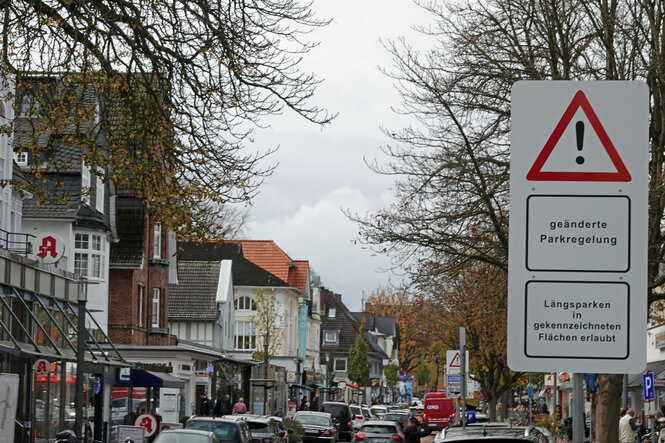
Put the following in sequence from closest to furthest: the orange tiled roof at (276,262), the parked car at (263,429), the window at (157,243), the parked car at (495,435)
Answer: the parked car at (495,435), the parked car at (263,429), the window at (157,243), the orange tiled roof at (276,262)

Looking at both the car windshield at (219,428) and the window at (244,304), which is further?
the window at (244,304)

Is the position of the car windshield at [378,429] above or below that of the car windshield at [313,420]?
above

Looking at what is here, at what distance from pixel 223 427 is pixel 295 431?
569 inches

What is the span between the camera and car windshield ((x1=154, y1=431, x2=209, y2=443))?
70.4 feet

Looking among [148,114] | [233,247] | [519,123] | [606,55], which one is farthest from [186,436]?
[233,247]

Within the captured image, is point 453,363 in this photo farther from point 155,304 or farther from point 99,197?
point 155,304

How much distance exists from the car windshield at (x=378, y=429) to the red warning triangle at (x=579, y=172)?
3434cm

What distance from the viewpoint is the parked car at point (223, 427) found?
25641 millimetres

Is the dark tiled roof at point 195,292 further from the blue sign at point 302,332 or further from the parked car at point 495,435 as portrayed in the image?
the parked car at point 495,435

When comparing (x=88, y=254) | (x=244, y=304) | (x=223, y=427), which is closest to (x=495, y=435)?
(x=223, y=427)

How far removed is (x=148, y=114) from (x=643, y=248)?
12416 millimetres

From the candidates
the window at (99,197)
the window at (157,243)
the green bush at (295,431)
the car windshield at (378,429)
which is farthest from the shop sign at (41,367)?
the window at (157,243)

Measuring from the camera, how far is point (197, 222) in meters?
17.8

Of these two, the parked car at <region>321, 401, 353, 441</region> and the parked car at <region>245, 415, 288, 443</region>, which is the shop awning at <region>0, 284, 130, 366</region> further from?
the parked car at <region>321, 401, 353, 441</region>
